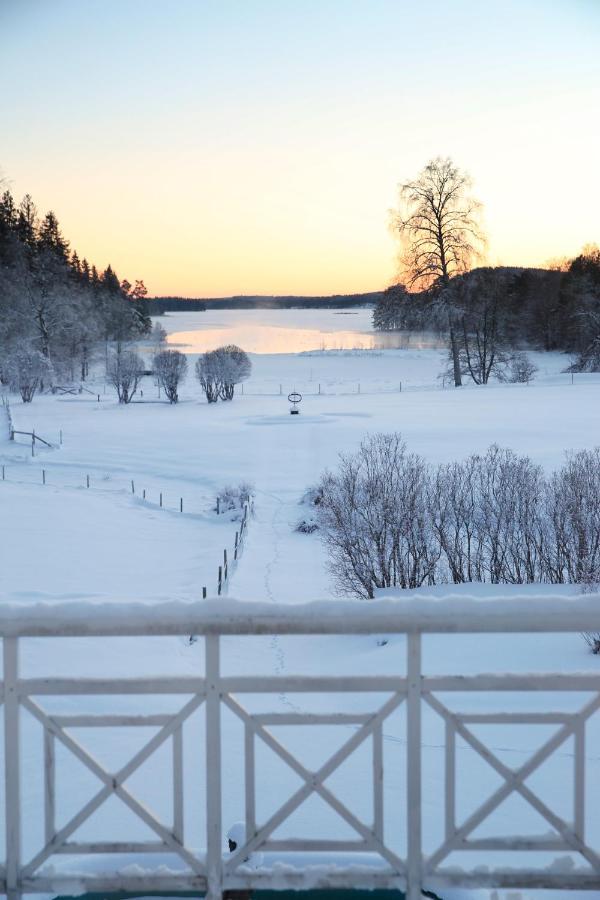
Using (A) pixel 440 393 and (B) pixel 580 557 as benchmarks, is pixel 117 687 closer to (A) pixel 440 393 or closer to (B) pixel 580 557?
(B) pixel 580 557

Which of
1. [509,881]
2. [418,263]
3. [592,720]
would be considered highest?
[418,263]

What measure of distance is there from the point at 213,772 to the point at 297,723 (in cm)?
34

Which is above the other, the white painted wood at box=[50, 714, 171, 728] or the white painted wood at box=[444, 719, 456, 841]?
the white painted wood at box=[50, 714, 171, 728]

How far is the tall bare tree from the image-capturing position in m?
42.8

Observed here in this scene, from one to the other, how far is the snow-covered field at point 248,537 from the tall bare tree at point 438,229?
565cm

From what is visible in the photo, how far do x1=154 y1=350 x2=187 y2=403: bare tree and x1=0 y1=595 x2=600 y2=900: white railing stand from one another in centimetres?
4739

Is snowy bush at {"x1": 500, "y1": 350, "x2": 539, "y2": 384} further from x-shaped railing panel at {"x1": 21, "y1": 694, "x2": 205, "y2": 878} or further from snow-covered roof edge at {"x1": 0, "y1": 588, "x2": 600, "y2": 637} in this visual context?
x-shaped railing panel at {"x1": 21, "y1": 694, "x2": 205, "y2": 878}

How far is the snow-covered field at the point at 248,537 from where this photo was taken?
4910mm

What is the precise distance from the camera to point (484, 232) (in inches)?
1700

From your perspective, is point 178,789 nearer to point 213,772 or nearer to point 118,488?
point 213,772

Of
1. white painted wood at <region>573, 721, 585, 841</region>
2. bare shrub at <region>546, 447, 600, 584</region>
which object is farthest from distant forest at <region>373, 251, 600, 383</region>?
white painted wood at <region>573, 721, 585, 841</region>

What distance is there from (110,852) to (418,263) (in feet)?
140

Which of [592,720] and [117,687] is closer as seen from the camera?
[117,687]

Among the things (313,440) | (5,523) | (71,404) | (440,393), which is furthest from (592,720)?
(71,404)
